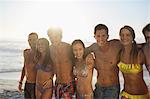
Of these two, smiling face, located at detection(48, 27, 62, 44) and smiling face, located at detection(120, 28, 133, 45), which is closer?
smiling face, located at detection(120, 28, 133, 45)

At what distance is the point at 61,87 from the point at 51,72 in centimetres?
17

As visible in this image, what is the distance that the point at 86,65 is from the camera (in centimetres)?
244

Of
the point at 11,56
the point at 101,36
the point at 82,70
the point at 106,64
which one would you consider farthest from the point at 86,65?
the point at 11,56

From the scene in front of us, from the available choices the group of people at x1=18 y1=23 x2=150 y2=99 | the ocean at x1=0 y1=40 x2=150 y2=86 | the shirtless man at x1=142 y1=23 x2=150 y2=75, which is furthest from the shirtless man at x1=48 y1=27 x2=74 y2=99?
the shirtless man at x1=142 y1=23 x2=150 y2=75

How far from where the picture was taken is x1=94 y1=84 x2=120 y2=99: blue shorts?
93.9 inches

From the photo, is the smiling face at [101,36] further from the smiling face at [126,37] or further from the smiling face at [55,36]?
the smiling face at [55,36]

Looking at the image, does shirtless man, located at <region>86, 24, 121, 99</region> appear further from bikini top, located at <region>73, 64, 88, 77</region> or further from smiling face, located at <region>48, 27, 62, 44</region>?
smiling face, located at <region>48, 27, 62, 44</region>

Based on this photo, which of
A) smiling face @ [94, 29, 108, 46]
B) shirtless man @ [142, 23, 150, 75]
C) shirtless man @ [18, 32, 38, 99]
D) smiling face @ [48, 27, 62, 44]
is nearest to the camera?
shirtless man @ [142, 23, 150, 75]

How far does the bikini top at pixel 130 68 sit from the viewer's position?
87.3 inches

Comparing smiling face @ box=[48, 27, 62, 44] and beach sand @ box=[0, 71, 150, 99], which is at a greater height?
smiling face @ box=[48, 27, 62, 44]

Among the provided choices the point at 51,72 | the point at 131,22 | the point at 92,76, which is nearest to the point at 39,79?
the point at 51,72

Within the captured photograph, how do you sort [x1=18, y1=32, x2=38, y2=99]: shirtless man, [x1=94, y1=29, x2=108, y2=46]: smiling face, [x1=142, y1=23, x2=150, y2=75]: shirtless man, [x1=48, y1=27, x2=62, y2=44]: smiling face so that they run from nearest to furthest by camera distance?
[x1=142, y1=23, x2=150, y2=75]: shirtless man, [x1=94, y1=29, x2=108, y2=46]: smiling face, [x1=48, y1=27, x2=62, y2=44]: smiling face, [x1=18, y1=32, x2=38, y2=99]: shirtless man

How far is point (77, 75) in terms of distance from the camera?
96.6 inches

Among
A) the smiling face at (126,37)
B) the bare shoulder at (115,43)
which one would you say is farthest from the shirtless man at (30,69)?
the smiling face at (126,37)
